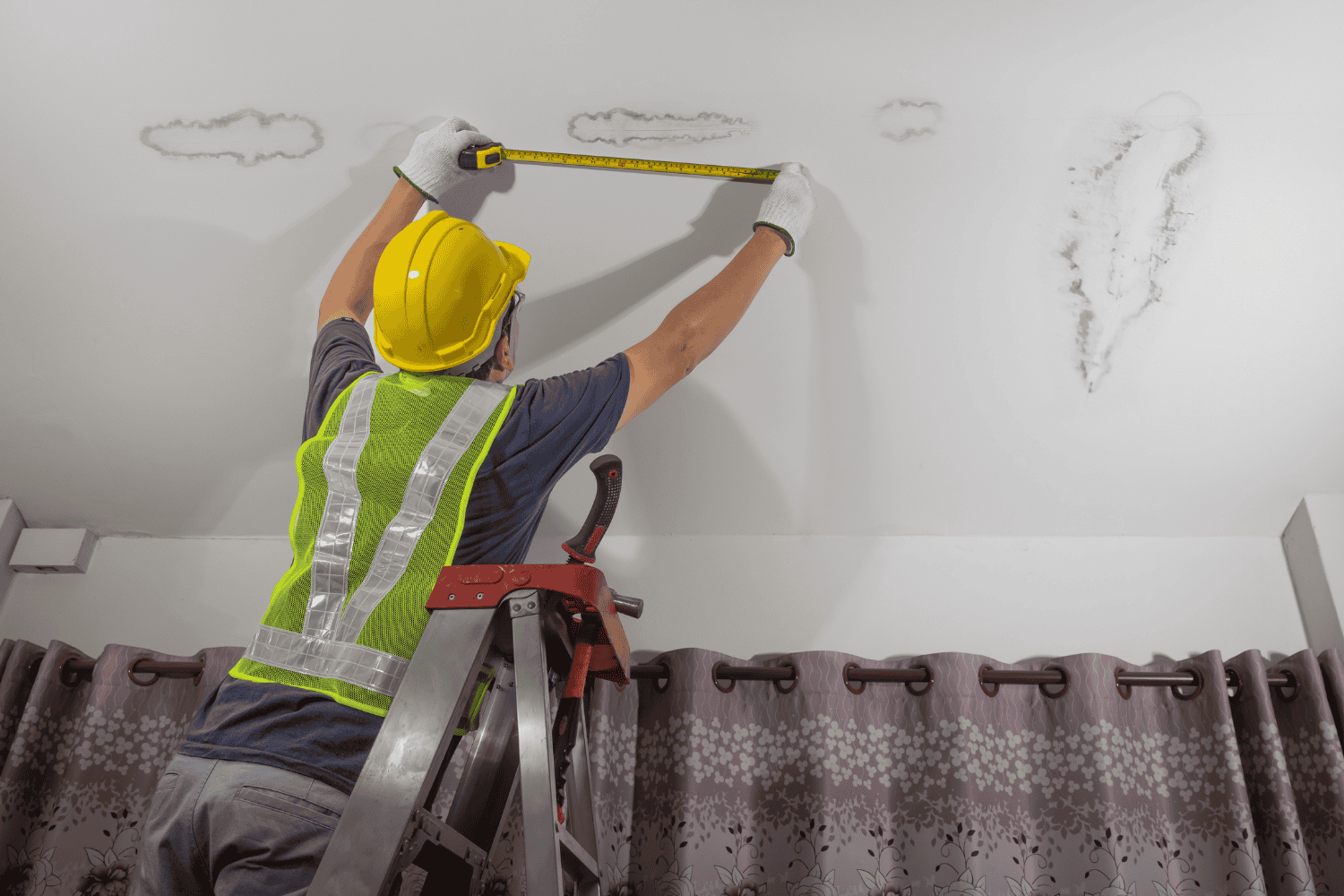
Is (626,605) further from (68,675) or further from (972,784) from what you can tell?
(68,675)

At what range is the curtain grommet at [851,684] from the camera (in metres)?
Result: 1.82

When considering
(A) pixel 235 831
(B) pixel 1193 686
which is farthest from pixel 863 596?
(A) pixel 235 831

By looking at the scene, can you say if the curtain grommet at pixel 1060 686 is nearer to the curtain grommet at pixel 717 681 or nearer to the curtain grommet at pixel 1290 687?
the curtain grommet at pixel 1290 687

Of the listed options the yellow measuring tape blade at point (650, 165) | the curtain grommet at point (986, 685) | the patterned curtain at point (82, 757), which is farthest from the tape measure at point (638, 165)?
the patterned curtain at point (82, 757)

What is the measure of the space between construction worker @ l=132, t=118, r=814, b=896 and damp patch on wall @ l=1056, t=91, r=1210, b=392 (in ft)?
2.21

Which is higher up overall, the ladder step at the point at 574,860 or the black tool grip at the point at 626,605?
the black tool grip at the point at 626,605

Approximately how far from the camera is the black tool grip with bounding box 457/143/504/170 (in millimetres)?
1591

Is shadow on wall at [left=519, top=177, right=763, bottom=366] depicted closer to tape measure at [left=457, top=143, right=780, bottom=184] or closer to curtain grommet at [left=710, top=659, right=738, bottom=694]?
tape measure at [left=457, top=143, right=780, bottom=184]

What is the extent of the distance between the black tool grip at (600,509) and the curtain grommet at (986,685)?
3.24ft

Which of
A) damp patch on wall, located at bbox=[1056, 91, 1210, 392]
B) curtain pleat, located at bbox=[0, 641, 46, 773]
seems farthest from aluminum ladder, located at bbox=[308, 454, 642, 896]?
curtain pleat, located at bbox=[0, 641, 46, 773]

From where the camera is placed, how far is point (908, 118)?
1.59 m

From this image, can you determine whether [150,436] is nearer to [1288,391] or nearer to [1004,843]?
[1004,843]

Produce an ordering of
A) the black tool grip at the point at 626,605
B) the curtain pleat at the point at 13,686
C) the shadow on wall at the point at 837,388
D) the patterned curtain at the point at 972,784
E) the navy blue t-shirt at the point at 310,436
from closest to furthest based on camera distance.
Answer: the navy blue t-shirt at the point at 310,436
the black tool grip at the point at 626,605
the patterned curtain at the point at 972,784
the shadow on wall at the point at 837,388
the curtain pleat at the point at 13,686

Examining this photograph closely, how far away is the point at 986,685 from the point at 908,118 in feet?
3.76
